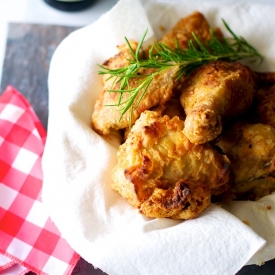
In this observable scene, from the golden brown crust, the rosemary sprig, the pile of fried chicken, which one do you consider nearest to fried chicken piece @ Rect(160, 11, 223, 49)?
the rosemary sprig

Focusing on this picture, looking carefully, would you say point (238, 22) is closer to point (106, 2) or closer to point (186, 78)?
point (186, 78)

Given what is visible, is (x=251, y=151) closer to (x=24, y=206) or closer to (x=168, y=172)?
(x=168, y=172)

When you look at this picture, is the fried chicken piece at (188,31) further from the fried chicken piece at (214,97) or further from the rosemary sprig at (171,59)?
the fried chicken piece at (214,97)

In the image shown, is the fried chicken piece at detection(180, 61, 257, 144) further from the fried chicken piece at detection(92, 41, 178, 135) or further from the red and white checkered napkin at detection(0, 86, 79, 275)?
the red and white checkered napkin at detection(0, 86, 79, 275)

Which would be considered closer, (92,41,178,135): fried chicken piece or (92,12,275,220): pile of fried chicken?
(92,12,275,220): pile of fried chicken

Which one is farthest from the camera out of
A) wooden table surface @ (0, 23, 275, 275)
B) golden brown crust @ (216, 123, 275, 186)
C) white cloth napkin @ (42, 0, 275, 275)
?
wooden table surface @ (0, 23, 275, 275)

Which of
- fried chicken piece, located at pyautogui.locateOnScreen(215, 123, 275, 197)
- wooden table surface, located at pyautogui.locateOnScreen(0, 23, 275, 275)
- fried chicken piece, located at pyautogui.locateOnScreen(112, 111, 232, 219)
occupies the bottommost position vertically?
fried chicken piece, located at pyautogui.locateOnScreen(215, 123, 275, 197)

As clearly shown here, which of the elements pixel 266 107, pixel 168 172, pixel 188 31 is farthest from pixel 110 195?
pixel 188 31

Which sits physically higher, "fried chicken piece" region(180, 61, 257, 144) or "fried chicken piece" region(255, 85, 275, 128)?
"fried chicken piece" region(180, 61, 257, 144)
